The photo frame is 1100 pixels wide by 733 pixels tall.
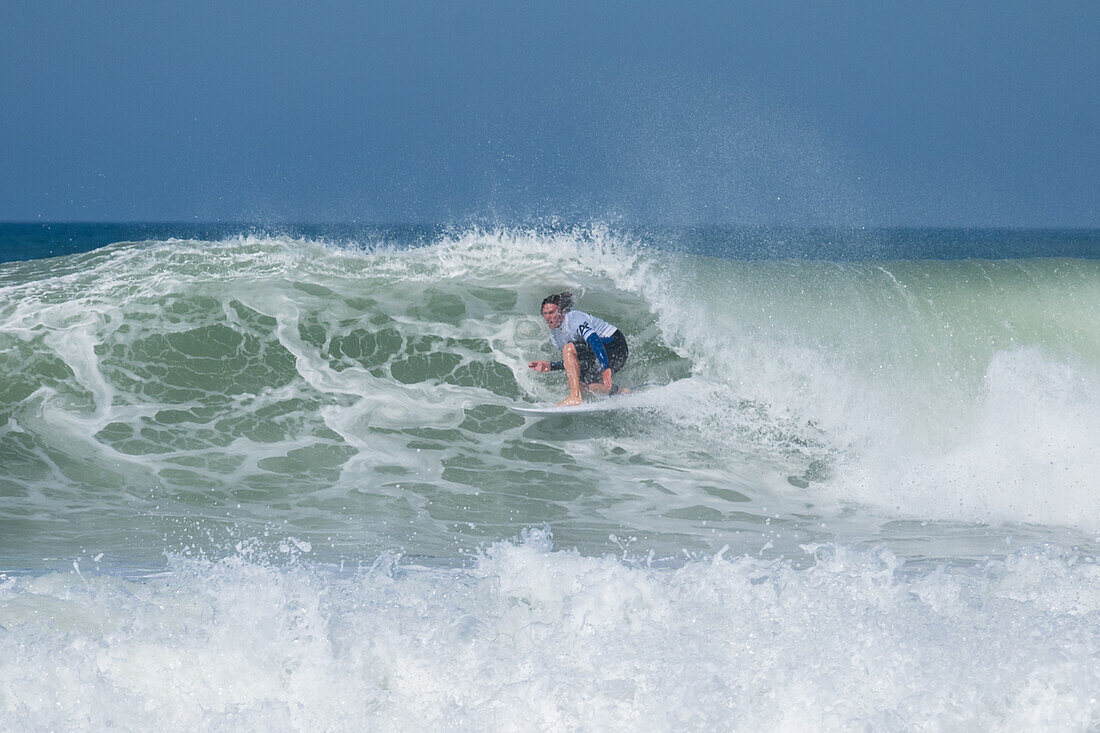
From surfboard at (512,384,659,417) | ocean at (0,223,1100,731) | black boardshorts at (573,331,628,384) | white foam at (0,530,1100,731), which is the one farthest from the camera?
black boardshorts at (573,331,628,384)

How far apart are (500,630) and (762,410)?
5185 mm

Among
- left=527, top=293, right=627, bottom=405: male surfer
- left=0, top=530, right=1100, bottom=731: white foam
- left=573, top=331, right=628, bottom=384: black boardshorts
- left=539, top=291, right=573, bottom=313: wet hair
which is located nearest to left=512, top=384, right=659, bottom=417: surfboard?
left=527, top=293, right=627, bottom=405: male surfer

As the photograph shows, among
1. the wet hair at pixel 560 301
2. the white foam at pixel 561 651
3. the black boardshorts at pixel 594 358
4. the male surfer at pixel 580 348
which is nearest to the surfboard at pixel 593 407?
the male surfer at pixel 580 348

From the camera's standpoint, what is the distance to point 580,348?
782 cm

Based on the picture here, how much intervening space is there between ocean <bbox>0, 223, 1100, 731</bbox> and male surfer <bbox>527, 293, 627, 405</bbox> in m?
0.32

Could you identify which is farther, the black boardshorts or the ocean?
the black boardshorts

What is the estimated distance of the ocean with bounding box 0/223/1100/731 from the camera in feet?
9.71

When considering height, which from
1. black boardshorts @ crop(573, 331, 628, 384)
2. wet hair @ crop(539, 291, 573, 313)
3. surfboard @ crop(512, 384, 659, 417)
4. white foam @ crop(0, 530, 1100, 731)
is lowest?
white foam @ crop(0, 530, 1100, 731)

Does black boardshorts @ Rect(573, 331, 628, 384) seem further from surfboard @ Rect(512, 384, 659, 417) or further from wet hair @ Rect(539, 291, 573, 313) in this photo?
wet hair @ Rect(539, 291, 573, 313)

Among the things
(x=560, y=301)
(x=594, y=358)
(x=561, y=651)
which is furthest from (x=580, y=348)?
(x=561, y=651)

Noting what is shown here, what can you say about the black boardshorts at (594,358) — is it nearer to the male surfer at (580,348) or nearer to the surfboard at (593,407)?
the male surfer at (580,348)

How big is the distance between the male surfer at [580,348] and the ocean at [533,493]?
322mm

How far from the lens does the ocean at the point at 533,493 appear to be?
2.96 m

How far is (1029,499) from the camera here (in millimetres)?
6312
